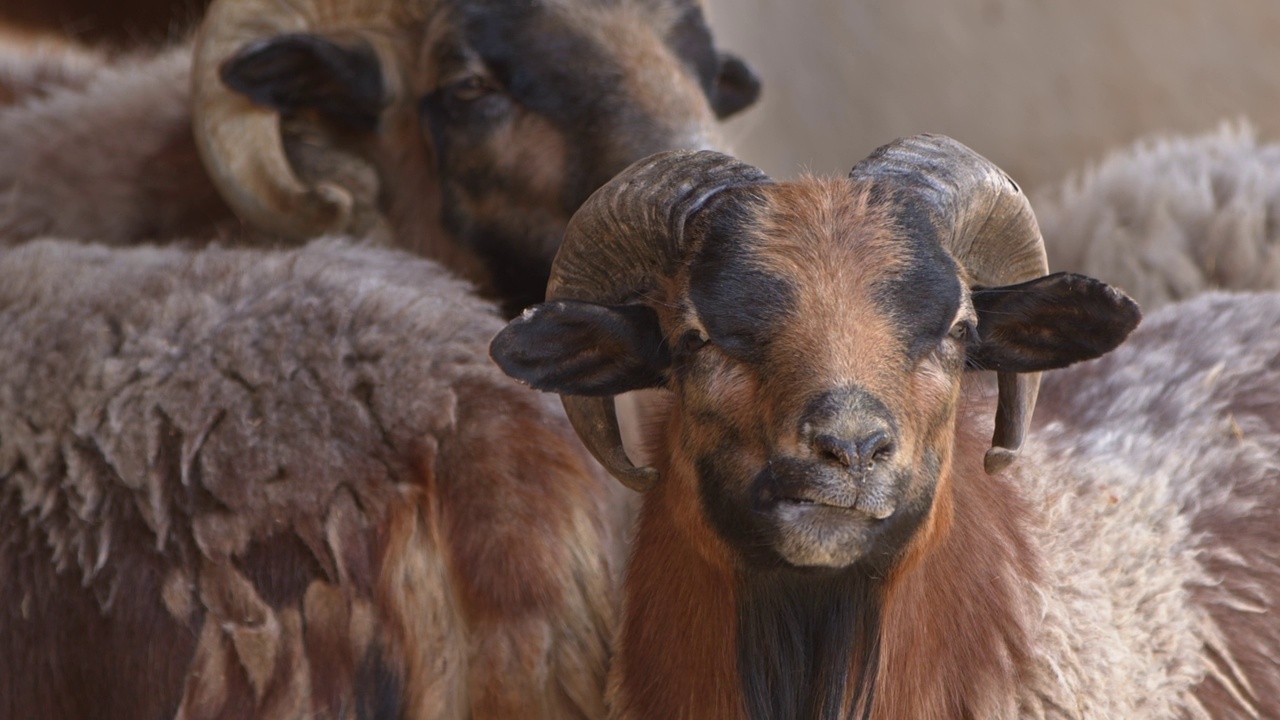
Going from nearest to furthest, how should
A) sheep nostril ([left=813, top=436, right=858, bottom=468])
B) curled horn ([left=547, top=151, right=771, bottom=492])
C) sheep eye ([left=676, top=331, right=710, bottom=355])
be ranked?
sheep nostril ([left=813, top=436, right=858, bottom=468]) → sheep eye ([left=676, top=331, right=710, bottom=355]) → curled horn ([left=547, top=151, right=771, bottom=492])

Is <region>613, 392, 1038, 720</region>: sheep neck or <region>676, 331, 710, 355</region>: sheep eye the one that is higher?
<region>676, 331, 710, 355</region>: sheep eye

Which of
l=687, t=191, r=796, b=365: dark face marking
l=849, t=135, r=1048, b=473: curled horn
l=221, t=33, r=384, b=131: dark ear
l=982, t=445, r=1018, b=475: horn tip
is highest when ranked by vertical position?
l=221, t=33, r=384, b=131: dark ear

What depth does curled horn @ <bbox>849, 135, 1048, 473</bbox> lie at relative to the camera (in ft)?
10.3

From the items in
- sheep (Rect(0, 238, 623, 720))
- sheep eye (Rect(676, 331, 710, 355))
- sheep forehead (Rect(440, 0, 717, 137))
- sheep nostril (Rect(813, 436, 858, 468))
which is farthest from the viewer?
sheep forehead (Rect(440, 0, 717, 137))

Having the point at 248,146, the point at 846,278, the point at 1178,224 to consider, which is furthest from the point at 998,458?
the point at 248,146

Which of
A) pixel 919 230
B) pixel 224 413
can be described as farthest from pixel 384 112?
pixel 919 230

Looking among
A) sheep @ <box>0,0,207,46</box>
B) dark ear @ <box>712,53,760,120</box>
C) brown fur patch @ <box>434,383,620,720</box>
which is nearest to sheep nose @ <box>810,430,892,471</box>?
brown fur patch @ <box>434,383,620,720</box>

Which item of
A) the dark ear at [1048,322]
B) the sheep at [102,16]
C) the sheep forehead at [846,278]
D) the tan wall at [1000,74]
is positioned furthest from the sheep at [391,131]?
the tan wall at [1000,74]

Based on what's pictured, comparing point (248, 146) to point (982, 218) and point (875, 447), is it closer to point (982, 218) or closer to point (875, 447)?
point (982, 218)

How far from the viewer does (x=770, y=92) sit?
8.66m

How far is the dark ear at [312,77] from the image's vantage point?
4.62 m

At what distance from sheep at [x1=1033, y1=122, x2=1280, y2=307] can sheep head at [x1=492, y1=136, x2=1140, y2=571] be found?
190cm

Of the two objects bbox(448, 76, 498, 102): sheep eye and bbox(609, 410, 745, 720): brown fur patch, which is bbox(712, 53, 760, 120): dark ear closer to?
bbox(448, 76, 498, 102): sheep eye

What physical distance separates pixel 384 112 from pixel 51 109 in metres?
1.27
